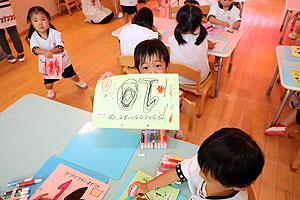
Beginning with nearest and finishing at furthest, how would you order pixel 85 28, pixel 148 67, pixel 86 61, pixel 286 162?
pixel 148 67 → pixel 286 162 → pixel 86 61 → pixel 85 28

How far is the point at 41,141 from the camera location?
3.68 ft

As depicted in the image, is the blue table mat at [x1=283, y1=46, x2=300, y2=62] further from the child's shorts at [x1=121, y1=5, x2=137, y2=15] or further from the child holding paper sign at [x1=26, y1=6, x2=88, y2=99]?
the child's shorts at [x1=121, y1=5, x2=137, y2=15]

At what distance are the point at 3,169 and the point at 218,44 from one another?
204 centimetres

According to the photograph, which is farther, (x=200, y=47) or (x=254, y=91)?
(x=254, y=91)

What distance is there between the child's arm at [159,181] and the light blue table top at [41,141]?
6 cm

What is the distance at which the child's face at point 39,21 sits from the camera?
2049 millimetres

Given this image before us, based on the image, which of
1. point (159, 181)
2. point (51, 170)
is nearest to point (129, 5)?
point (51, 170)

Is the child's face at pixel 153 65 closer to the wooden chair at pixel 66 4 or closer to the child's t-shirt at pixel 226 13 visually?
the child's t-shirt at pixel 226 13

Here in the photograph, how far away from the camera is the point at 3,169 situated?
100cm

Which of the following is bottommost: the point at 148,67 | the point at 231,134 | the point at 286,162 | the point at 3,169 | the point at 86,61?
the point at 286,162

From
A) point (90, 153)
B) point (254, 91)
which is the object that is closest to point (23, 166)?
point (90, 153)

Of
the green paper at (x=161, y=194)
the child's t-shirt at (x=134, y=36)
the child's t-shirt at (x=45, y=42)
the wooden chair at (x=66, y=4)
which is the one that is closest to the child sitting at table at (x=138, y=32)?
the child's t-shirt at (x=134, y=36)

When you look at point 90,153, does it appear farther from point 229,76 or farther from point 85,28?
point 85,28

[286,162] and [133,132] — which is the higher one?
[133,132]
